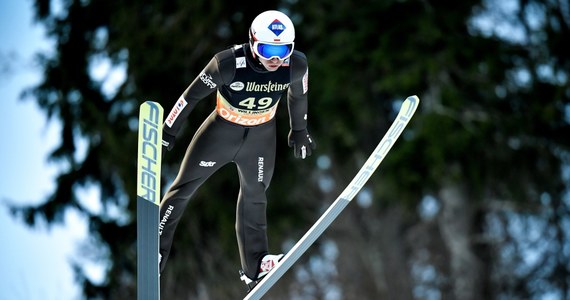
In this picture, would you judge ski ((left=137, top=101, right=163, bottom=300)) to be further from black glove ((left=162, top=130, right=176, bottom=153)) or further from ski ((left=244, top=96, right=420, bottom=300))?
ski ((left=244, top=96, right=420, bottom=300))

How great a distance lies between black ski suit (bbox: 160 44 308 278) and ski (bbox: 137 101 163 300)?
0.23 metres

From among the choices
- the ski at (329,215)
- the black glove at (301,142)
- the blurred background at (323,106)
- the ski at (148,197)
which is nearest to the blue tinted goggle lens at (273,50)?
the ski at (148,197)

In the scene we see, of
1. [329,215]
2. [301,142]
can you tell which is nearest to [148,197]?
[301,142]

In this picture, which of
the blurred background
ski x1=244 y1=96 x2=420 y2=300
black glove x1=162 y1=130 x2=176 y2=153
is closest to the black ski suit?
black glove x1=162 y1=130 x2=176 y2=153

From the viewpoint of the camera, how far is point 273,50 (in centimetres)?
450

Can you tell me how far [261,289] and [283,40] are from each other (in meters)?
1.42

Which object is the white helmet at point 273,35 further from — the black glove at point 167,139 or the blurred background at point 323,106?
the blurred background at point 323,106

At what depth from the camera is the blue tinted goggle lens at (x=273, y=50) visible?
4.50 meters

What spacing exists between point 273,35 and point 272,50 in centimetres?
8

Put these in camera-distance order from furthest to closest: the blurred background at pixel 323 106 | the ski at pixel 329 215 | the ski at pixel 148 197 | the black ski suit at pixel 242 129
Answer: the blurred background at pixel 323 106 < the ski at pixel 329 215 < the black ski suit at pixel 242 129 < the ski at pixel 148 197

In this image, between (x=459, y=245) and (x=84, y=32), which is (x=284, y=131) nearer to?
(x=84, y=32)

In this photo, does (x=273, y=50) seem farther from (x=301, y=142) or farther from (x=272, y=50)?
(x=301, y=142)

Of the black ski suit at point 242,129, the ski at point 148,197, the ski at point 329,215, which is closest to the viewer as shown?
the ski at point 148,197

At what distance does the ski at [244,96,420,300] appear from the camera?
507cm
